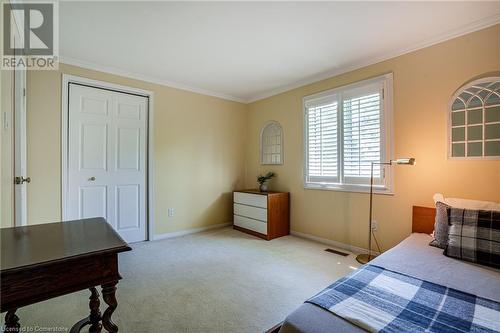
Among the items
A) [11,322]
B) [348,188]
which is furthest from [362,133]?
[11,322]

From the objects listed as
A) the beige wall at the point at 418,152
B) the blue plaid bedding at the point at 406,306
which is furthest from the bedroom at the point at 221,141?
the blue plaid bedding at the point at 406,306

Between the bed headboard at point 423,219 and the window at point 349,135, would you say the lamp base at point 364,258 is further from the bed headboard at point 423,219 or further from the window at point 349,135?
the window at point 349,135

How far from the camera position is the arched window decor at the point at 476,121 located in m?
2.14

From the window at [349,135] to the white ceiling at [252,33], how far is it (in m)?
0.40

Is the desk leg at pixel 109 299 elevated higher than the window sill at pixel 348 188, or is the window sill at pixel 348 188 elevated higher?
the window sill at pixel 348 188

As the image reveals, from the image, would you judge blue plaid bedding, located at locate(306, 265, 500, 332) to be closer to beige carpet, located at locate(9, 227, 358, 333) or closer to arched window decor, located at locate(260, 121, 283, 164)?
beige carpet, located at locate(9, 227, 358, 333)

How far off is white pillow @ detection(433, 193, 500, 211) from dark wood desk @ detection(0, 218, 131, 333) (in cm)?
265

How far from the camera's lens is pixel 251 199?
3.90 meters

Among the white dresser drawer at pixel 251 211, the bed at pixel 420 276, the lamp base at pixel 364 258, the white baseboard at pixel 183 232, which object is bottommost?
the white baseboard at pixel 183 232

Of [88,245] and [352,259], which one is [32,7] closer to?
[88,245]

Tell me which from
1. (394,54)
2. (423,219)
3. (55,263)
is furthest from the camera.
A: (394,54)

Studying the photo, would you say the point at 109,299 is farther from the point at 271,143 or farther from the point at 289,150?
the point at 271,143

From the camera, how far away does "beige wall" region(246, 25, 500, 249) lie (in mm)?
2213

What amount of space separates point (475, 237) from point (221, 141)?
144 inches
